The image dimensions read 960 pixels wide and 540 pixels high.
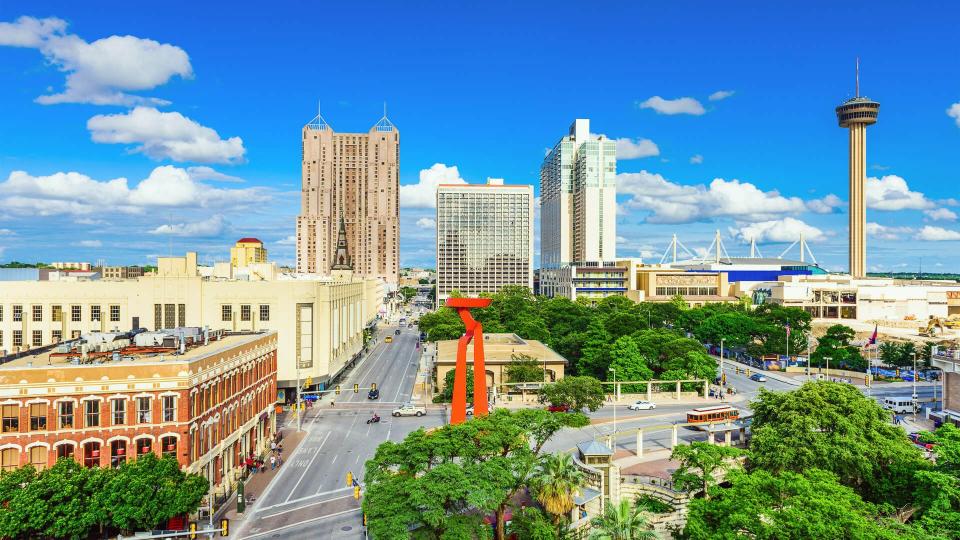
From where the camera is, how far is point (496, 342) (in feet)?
373

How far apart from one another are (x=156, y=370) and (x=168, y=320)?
44.7 metres

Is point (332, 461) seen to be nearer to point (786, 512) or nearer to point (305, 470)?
point (305, 470)

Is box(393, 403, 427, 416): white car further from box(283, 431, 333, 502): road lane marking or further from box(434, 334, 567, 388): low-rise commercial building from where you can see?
box(283, 431, 333, 502): road lane marking

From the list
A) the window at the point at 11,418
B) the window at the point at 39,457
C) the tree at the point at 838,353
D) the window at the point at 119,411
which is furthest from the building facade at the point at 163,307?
the tree at the point at 838,353

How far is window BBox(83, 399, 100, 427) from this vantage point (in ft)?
136

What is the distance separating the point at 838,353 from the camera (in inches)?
4269

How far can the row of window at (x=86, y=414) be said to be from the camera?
1571 inches

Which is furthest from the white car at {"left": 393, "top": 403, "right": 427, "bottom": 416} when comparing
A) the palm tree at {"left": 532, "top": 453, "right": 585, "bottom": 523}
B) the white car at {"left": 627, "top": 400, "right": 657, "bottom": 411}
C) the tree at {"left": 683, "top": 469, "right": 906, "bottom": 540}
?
the tree at {"left": 683, "top": 469, "right": 906, "bottom": 540}

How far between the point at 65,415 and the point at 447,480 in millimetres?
24907

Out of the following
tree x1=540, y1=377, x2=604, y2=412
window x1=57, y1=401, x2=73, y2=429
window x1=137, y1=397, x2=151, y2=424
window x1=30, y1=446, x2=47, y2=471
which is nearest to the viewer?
window x1=30, y1=446, x2=47, y2=471

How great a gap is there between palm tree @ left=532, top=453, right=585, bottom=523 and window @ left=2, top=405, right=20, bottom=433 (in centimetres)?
3220

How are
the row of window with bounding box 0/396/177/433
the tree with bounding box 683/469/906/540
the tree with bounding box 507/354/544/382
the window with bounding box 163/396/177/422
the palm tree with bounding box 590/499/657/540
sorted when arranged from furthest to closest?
the tree with bounding box 507/354/544/382 → the window with bounding box 163/396/177/422 → the row of window with bounding box 0/396/177/433 → the palm tree with bounding box 590/499/657/540 → the tree with bounding box 683/469/906/540

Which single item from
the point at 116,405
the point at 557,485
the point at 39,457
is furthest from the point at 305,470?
the point at 557,485

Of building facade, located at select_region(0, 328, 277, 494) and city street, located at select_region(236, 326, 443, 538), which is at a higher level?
building facade, located at select_region(0, 328, 277, 494)
